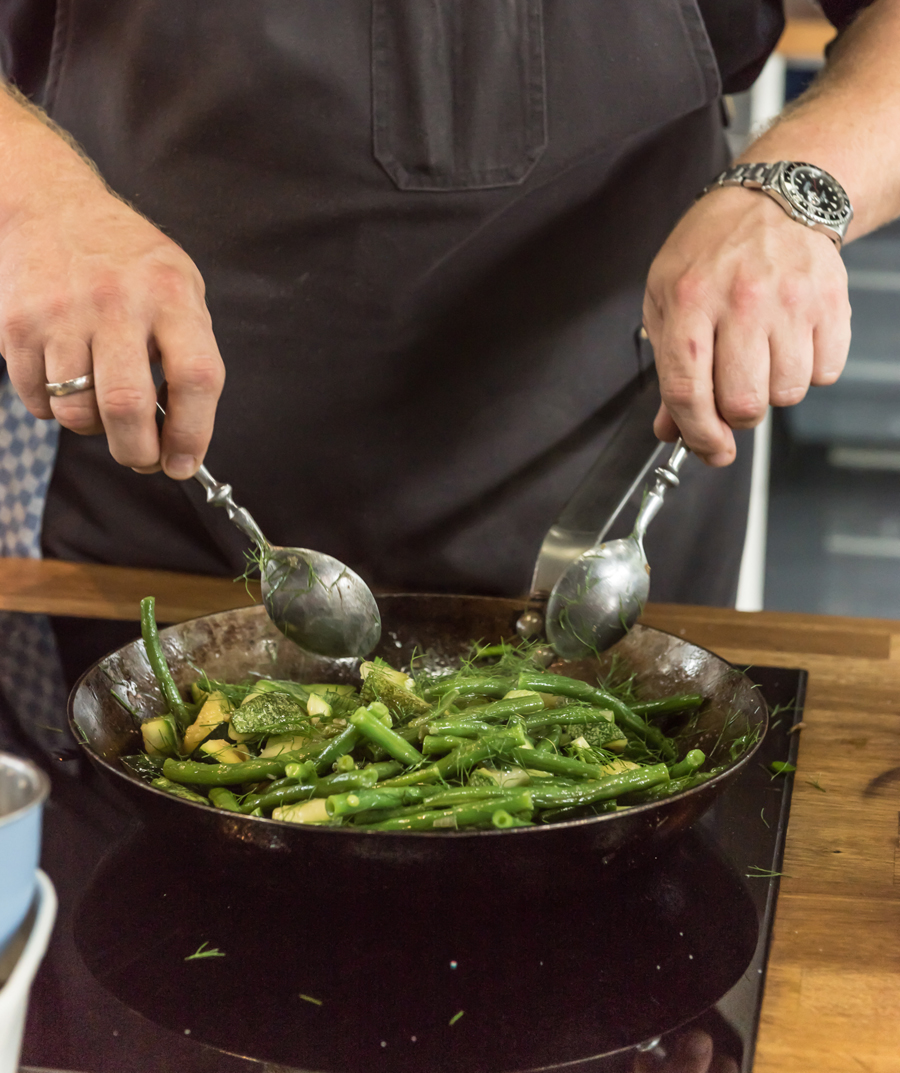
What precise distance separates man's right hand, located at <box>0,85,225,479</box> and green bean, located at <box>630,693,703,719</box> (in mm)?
489

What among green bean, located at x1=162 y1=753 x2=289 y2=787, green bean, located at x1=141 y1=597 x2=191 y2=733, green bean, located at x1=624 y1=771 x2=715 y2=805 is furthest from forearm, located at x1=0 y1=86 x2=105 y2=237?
green bean, located at x1=624 y1=771 x2=715 y2=805

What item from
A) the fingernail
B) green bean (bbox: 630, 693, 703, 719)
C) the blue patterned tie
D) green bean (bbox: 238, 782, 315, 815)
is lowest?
the blue patterned tie

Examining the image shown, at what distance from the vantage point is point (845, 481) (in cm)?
341

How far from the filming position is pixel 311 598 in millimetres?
1072

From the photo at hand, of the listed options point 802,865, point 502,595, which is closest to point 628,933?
point 802,865

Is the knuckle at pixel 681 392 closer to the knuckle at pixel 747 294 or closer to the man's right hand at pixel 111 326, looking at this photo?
the knuckle at pixel 747 294

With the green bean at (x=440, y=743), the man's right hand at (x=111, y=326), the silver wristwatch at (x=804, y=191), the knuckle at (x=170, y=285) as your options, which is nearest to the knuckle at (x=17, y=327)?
the man's right hand at (x=111, y=326)

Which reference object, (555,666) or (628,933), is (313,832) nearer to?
(628,933)

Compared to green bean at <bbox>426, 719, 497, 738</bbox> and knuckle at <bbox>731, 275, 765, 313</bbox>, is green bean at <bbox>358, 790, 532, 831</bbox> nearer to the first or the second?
green bean at <bbox>426, 719, 497, 738</bbox>

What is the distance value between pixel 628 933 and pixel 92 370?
2.26 ft

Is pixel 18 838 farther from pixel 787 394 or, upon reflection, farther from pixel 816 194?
pixel 816 194

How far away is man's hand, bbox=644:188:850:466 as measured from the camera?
3.48 ft

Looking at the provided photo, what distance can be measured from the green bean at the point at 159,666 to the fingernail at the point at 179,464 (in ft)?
0.42

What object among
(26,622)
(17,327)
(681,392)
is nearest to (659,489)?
(681,392)
